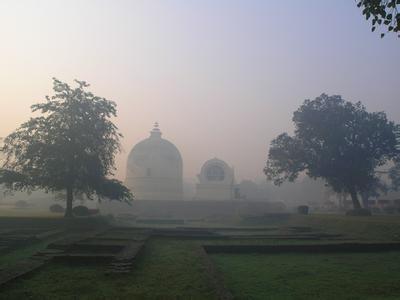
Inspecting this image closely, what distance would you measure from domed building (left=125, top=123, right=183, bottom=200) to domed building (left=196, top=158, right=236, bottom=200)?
10.9 feet

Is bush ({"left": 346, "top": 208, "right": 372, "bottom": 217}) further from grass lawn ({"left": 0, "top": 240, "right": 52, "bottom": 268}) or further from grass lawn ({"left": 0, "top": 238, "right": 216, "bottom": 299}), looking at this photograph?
grass lawn ({"left": 0, "top": 240, "right": 52, "bottom": 268})

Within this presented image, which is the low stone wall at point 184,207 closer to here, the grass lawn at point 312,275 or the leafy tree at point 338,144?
the leafy tree at point 338,144

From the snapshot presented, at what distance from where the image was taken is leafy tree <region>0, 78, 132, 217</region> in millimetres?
21719

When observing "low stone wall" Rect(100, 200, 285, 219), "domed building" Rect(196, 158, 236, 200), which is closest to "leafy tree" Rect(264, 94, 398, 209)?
"low stone wall" Rect(100, 200, 285, 219)

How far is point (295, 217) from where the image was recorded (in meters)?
28.9

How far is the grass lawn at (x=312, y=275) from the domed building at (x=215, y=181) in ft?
126

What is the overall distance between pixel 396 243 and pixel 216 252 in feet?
20.2

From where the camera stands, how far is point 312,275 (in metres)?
9.70

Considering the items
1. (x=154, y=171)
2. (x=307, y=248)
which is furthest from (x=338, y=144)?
(x=154, y=171)

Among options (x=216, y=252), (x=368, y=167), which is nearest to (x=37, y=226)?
(x=216, y=252)

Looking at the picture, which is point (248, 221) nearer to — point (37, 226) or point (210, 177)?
point (37, 226)

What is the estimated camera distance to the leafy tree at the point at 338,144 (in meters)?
28.1

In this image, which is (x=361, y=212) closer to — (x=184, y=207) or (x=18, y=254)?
(x=18, y=254)

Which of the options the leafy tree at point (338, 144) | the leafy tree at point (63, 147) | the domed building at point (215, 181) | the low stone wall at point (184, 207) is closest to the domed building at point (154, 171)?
the domed building at point (215, 181)
